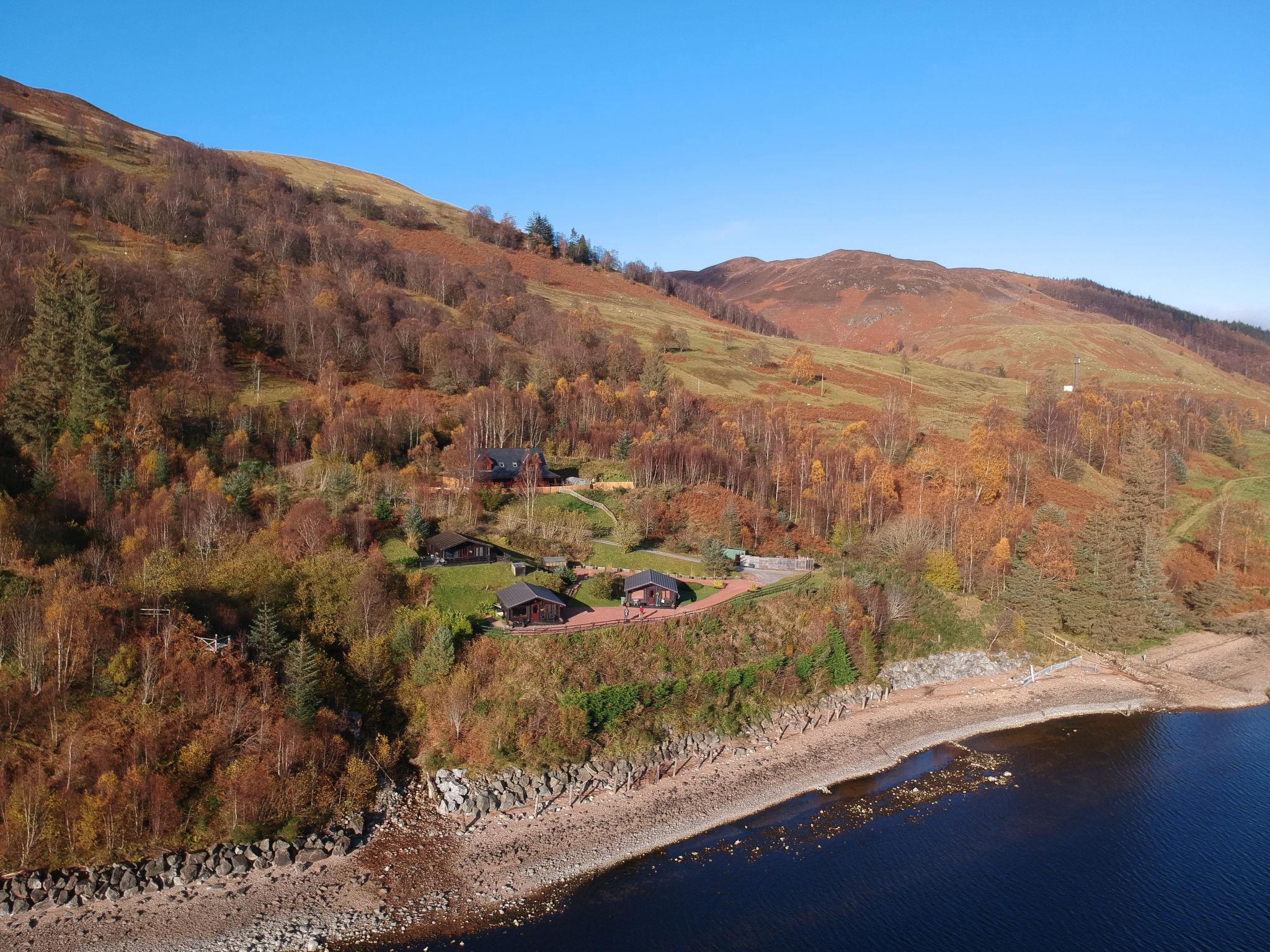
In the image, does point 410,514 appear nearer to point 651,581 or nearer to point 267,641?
point 267,641

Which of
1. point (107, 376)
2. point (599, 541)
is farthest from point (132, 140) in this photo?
point (599, 541)

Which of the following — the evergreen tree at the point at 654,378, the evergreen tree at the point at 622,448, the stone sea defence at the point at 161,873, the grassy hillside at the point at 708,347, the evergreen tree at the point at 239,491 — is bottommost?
the stone sea defence at the point at 161,873

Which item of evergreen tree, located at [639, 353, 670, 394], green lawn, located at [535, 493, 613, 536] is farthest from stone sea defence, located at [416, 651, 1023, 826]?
evergreen tree, located at [639, 353, 670, 394]

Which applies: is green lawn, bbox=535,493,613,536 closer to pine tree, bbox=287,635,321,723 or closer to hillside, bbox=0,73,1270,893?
hillside, bbox=0,73,1270,893

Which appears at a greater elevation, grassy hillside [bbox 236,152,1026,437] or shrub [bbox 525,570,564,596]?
grassy hillside [bbox 236,152,1026,437]

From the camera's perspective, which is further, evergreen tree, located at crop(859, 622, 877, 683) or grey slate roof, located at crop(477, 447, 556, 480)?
grey slate roof, located at crop(477, 447, 556, 480)

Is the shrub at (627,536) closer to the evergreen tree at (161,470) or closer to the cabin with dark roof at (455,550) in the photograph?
the cabin with dark roof at (455,550)

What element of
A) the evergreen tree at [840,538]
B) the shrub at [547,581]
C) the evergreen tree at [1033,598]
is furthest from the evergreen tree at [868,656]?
the shrub at [547,581]
